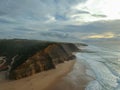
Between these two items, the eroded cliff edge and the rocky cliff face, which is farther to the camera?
the eroded cliff edge

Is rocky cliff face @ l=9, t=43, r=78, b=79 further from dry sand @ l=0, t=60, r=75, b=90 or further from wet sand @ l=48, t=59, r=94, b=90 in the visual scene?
wet sand @ l=48, t=59, r=94, b=90

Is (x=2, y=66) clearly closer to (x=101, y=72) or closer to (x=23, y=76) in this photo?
(x=23, y=76)

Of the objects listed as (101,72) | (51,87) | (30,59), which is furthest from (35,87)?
(101,72)

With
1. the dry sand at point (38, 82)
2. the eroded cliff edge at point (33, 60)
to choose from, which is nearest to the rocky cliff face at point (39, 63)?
the eroded cliff edge at point (33, 60)

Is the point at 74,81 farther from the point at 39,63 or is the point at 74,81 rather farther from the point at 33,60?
the point at 33,60

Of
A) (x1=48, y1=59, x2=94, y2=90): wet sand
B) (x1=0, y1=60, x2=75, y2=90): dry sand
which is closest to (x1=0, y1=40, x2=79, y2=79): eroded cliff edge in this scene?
(x1=0, y1=60, x2=75, y2=90): dry sand

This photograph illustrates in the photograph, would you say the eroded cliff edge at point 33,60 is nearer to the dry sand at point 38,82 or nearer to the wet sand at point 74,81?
the dry sand at point 38,82

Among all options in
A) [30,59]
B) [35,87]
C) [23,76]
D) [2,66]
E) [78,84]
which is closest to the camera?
[35,87]

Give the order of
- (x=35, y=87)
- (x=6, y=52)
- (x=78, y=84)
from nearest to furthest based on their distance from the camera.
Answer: (x=35, y=87), (x=78, y=84), (x=6, y=52)
